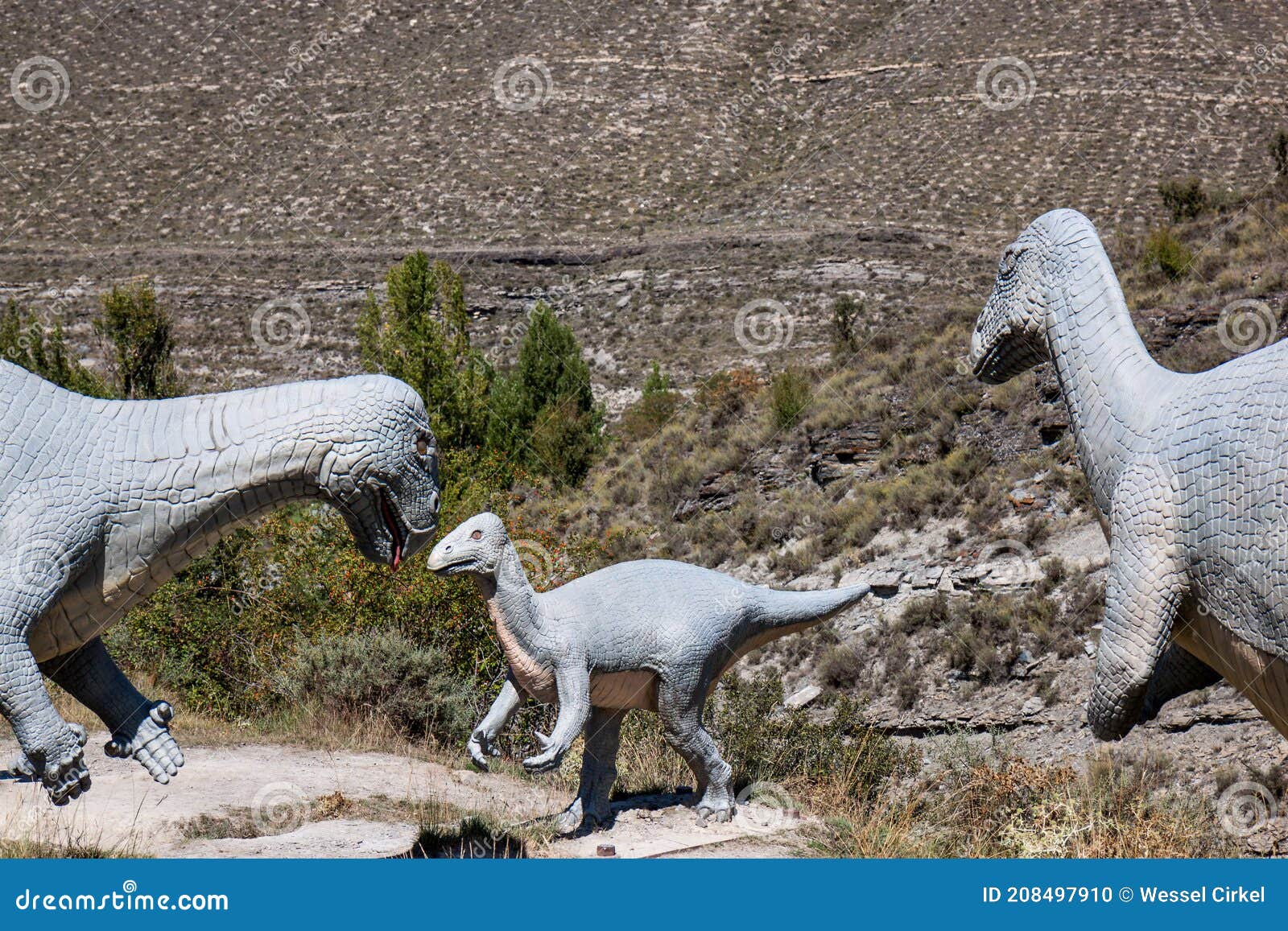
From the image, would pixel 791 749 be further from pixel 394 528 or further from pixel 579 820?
pixel 394 528

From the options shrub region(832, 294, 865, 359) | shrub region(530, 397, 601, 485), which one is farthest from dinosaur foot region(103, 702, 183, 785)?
shrub region(832, 294, 865, 359)

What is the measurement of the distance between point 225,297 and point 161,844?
3934 centimetres

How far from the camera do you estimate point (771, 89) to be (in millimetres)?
51719

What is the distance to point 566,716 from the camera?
6.76 meters

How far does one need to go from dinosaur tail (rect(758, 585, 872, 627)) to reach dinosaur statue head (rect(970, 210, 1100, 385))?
6.59 ft

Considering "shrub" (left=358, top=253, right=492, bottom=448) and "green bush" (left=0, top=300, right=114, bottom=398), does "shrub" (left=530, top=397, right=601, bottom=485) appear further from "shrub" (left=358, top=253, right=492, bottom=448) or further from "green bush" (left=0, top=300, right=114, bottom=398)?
"green bush" (left=0, top=300, right=114, bottom=398)

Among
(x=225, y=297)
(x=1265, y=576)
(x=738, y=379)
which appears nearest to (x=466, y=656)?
(x=1265, y=576)

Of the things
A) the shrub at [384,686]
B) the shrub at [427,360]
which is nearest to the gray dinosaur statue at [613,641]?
the shrub at [384,686]

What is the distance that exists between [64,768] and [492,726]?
2332mm

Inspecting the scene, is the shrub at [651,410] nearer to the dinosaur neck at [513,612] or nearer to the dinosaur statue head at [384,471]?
the dinosaur neck at [513,612]

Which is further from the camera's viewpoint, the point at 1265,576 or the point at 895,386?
the point at 895,386

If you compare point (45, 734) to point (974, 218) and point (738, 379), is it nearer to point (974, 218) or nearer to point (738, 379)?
point (738, 379)

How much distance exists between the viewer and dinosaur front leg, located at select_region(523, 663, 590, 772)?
251 inches

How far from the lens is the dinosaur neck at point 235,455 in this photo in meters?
5.79
